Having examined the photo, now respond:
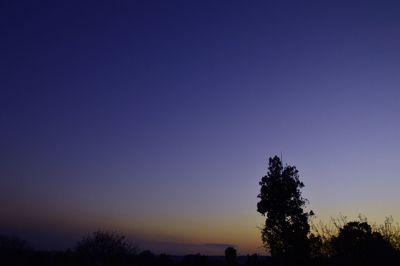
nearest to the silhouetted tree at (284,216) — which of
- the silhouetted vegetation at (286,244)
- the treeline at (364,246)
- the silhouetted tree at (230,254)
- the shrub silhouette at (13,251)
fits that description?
the silhouetted vegetation at (286,244)

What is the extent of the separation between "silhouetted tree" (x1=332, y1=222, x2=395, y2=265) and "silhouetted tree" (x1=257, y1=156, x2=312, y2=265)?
1954 centimetres

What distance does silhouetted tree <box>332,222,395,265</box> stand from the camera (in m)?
24.5

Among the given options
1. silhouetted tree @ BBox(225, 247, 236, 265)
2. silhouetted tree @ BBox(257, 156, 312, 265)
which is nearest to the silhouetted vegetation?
silhouetted tree @ BBox(257, 156, 312, 265)

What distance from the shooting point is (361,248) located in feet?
81.4

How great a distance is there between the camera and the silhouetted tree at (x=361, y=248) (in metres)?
24.5

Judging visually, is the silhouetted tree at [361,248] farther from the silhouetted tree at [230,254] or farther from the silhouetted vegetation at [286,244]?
the silhouetted tree at [230,254]

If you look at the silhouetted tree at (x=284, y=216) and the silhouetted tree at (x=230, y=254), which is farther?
the silhouetted tree at (x=230, y=254)

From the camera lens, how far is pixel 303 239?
4612 cm

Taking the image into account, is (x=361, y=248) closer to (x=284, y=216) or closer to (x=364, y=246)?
(x=364, y=246)

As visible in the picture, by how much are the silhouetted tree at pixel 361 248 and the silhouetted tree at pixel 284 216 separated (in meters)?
19.5

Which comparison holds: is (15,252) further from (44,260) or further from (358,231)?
(358,231)

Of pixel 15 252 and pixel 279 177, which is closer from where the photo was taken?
pixel 279 177

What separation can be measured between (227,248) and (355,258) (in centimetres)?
11983

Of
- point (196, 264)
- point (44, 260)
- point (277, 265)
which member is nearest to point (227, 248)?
point (196, 264)
